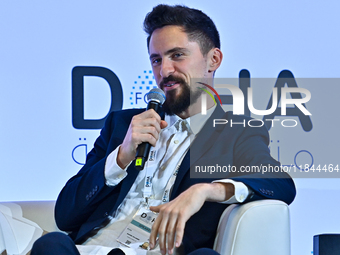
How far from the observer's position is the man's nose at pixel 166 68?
1820mm

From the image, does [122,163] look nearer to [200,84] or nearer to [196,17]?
[200,84]

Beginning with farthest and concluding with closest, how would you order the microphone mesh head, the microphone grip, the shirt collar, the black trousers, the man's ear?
the man's ear < the shirt collar < the microphone mesh head < the microphone grip < the black trousers

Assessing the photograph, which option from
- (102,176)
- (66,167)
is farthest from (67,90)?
(102,176)

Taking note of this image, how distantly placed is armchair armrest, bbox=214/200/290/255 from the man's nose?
27.3 inches

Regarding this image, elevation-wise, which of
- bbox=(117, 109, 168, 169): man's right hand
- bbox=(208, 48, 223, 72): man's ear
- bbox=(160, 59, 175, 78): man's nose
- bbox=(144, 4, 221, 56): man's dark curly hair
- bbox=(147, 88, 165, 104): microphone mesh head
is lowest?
bbox=(117, 109, 168, 169): man's right hand

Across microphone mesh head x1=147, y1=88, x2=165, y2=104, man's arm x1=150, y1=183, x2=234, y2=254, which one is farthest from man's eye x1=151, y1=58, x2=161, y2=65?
man's arm x1=150, y1=183, x2=234, y2=254

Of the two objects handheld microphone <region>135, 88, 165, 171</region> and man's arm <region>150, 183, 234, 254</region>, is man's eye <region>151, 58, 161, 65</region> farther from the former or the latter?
man's arm <region>150, 183, 234, 254</region>

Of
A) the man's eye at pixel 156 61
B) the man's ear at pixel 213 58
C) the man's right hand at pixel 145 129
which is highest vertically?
the man's ear at pixel 213 58

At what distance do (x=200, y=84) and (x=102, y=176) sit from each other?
681 mm

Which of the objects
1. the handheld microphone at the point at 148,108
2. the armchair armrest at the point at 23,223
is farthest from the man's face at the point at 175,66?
the armchair armrest at the point at 23,223

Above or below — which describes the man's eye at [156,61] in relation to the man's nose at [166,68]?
above

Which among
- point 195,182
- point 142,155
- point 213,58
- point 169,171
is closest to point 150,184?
point 169,171

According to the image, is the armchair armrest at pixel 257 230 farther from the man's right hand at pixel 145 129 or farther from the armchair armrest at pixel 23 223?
the armchair armrest at pixel 23 223

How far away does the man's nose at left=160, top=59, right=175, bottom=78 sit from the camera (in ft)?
5.97
